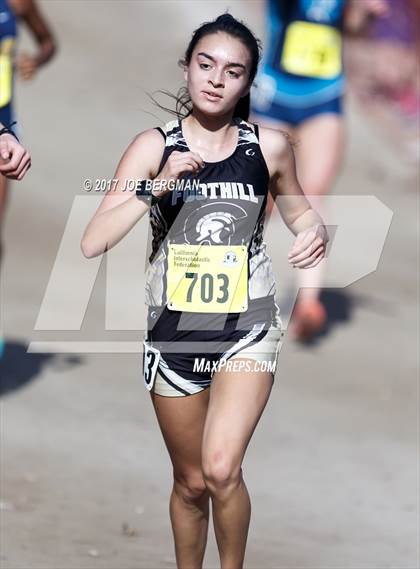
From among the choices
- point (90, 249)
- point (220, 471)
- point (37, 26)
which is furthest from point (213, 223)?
point (37, 26)

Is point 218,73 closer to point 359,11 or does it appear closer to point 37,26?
point 37,26

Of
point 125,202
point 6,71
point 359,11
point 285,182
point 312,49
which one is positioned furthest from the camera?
point 359,11

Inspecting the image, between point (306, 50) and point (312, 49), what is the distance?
37 mm

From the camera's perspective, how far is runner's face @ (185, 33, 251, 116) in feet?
14.9

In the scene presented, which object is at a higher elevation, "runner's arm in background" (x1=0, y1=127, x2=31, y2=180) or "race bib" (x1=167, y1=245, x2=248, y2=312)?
"runner's arm in background" (x1=0, y1=127, x2=31, y2=180)

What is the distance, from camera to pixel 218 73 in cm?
455

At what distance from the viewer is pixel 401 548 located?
5.97 meters

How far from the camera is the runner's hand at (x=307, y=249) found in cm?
455

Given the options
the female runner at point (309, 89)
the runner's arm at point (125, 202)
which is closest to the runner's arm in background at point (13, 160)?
the runner's arm at point (125, 202)

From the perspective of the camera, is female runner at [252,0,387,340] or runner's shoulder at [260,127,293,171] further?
female runner at [252,0,387,340]

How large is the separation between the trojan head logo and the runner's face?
31cm

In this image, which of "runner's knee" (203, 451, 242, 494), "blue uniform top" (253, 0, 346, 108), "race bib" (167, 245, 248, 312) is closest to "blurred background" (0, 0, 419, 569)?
"runner's knee" (203, 451, 242, 494)

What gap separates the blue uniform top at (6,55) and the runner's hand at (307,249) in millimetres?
3227

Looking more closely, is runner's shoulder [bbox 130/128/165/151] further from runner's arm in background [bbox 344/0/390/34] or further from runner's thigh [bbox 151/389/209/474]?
runner's arm in background [bbox 344/0/390/34]
